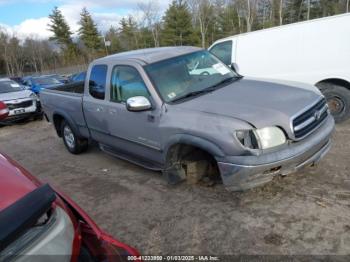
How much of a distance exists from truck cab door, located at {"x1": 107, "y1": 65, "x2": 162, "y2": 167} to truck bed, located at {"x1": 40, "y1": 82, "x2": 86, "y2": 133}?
111 centimetres

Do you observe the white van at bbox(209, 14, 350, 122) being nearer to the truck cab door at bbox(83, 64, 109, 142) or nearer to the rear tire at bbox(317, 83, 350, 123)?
the rear tire at bbox(317, 83, 350, 123)

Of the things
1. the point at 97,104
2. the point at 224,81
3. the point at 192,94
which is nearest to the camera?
the point at 192,94

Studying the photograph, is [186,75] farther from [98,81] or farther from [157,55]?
[98,81]

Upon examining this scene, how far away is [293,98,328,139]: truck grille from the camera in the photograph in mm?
3353

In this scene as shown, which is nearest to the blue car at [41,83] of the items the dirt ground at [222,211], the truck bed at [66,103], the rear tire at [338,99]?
the truck bed at [66,103]

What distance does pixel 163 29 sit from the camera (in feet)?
163

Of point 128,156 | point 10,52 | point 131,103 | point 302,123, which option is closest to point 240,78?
point 302,123

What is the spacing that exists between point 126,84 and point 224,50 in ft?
12.8

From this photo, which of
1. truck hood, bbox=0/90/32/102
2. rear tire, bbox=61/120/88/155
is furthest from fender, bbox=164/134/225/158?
truck hood, bbox=0/90/32/102

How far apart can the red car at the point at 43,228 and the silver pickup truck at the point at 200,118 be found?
1.66 meters

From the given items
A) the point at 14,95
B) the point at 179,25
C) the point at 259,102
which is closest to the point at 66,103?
the point at 259,102

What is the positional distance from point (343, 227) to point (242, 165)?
3.80 feet

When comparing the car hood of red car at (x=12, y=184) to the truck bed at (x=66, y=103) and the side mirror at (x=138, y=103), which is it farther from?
the truck bed at (x=66, y=103)

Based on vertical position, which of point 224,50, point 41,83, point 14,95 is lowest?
point 41,83
